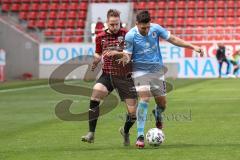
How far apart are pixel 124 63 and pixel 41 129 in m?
3.69

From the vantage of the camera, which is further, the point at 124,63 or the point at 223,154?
the point at 124,63

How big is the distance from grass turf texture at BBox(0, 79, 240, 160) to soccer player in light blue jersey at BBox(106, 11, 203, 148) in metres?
0.71

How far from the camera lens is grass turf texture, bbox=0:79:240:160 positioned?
10.6 metres

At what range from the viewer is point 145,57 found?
460 inches

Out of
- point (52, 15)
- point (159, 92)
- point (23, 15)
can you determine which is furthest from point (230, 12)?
point (159, 92)

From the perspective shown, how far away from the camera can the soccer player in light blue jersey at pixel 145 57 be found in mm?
11477

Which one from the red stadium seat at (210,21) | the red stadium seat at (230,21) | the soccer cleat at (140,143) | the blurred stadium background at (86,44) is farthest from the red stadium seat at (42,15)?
the soccer cleat at (140,143)

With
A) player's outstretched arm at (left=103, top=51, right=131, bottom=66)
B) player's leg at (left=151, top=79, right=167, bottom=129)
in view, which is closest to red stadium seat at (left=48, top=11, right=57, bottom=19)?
player's leg at (left=151, top=79, right=167, bottom=129)

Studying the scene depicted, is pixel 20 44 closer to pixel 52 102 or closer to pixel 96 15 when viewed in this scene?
pixel 96 15

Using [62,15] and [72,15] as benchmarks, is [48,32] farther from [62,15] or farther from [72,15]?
[72,15]

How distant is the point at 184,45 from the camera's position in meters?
11.7

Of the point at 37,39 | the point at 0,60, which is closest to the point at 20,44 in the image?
the point at 37,39

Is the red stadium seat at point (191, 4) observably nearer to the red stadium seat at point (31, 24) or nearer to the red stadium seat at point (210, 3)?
the red stadium seat at point (210, 3)

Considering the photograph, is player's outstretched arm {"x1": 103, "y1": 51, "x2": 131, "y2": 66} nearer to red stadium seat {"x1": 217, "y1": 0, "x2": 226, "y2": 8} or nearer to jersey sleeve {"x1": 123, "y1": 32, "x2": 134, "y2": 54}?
jersey sleeve {"x1": 123, "y1": 32, "x2": 134, "y2": 54}
